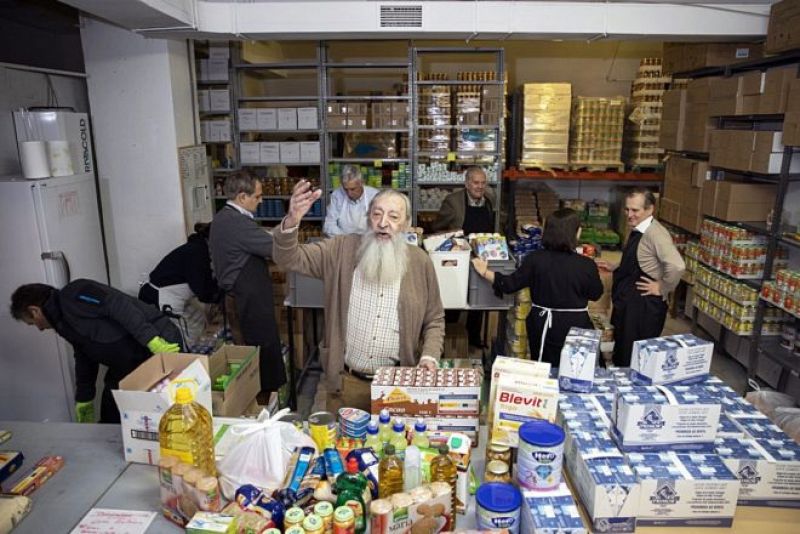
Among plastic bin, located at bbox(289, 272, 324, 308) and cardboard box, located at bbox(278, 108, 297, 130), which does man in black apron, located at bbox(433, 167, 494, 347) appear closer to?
plastic bin, located at bbox(289, 272, 324, 308)

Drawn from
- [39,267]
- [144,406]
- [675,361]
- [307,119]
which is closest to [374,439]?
[144,406]

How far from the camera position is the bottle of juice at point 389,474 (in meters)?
1.71

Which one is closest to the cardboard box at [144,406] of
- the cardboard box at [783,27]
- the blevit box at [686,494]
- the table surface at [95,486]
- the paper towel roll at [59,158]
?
the table surface at [95,486]

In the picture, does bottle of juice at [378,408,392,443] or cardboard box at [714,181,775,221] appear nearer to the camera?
bottle of juice at [378,408,392,443]

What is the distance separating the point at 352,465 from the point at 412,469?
0.19m

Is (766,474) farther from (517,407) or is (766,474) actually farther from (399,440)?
(399,440)

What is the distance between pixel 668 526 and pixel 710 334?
4.83 metres

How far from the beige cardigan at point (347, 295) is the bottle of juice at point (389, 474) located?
3.52 ft

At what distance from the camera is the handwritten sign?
1.80 m

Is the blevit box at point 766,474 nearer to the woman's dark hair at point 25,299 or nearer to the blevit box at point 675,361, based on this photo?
the blevit box at point 675,361

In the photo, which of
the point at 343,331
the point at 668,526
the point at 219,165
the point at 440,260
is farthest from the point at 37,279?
the point at 668,526

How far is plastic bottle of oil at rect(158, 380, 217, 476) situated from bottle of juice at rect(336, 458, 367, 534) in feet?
1.55

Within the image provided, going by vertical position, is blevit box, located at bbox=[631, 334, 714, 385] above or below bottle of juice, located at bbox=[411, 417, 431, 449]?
above

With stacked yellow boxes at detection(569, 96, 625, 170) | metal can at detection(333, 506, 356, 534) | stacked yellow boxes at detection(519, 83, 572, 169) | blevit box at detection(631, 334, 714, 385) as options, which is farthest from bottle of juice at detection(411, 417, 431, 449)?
stacked yellow boxes at detection(569, 96, 625, 170)
